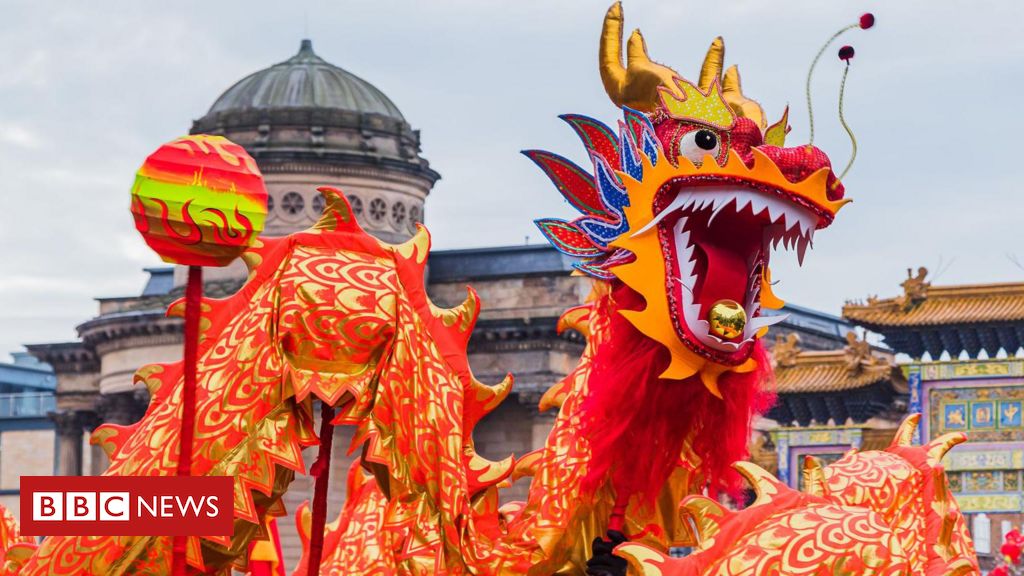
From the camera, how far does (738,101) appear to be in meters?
8.66

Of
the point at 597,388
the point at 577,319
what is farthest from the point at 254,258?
the point at 577,319

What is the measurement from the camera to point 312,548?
7.93 metres

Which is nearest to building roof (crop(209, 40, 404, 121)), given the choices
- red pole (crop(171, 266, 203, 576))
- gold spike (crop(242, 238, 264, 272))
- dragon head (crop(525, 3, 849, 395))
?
dragon head (crop(525, 3, 849, 395))

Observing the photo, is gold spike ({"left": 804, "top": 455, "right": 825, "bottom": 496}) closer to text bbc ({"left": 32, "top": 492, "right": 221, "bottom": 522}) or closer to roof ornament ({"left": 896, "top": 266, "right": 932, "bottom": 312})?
text bbc ({"left": 32, "top": 492, "right": 221, "bottom": 522})

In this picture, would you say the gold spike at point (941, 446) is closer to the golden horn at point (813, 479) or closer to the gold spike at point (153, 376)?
the golden horn at point (813, 479)

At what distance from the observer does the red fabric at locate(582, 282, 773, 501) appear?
26.7 ft

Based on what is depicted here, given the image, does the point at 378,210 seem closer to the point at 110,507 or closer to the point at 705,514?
the point at 110,507

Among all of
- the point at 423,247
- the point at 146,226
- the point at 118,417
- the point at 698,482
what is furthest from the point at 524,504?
the point at 118,417

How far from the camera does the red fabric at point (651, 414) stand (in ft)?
26.7

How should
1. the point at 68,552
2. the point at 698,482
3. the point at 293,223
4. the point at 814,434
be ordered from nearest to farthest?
the point at 68,552 → the point at 698,482 → the point at 814,434 → the point at 293,223

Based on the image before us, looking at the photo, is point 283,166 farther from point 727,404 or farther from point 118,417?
point 727,404

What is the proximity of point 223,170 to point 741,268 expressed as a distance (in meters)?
2.16

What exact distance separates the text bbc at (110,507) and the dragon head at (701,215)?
1.81 meters

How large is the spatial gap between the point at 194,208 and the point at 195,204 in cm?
1
